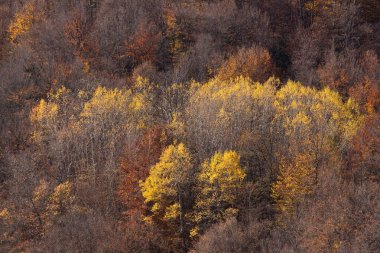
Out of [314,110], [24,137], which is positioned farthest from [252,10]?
[24,137]

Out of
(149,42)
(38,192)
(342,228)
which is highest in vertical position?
(149,42)

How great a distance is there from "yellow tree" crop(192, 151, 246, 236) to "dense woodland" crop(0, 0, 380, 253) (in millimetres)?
131

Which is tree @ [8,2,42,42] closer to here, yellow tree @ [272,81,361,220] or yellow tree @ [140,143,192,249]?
yellow tree @ [140,143,192,249]

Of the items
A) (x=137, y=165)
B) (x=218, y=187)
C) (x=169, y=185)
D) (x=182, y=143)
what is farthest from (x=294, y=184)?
(x=137, y=165)

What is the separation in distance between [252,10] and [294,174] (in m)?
38.0

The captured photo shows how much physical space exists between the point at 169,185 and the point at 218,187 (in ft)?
13.2

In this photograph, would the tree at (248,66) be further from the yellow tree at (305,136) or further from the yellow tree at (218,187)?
the yellow tree at (218,187)

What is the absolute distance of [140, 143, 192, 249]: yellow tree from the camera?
1427 inches

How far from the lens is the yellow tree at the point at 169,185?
3625cm

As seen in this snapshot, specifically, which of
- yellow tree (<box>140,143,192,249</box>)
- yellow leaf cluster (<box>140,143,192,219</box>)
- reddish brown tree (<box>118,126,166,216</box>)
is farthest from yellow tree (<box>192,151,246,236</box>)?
reddish brown tree (<box>118,126,166,216</box>)

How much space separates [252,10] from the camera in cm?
6812

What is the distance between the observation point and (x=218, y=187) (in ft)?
123

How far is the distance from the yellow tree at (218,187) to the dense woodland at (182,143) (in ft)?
0.43

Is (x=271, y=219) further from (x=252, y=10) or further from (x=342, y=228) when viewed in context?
(x=252, y=10)
